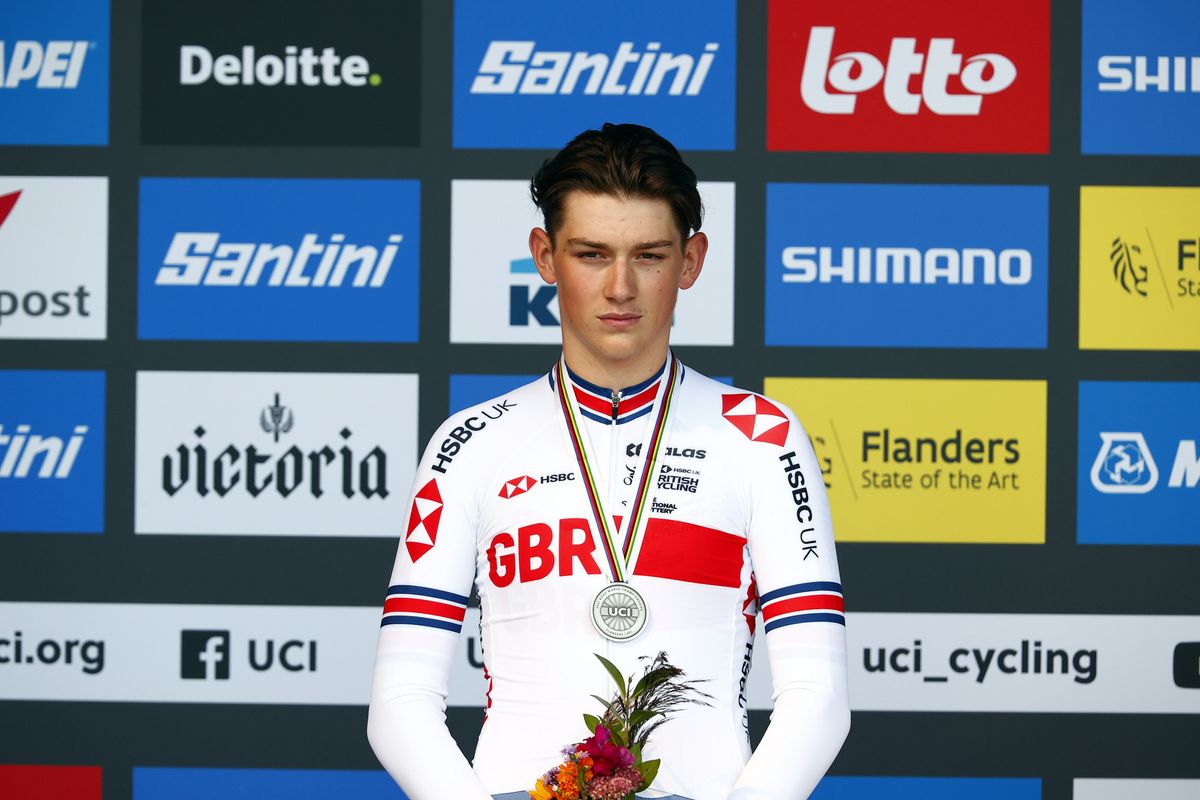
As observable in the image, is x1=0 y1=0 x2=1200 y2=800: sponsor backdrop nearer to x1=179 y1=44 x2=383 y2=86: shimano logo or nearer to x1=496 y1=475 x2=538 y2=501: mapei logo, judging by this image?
x1=179 y1=44 x2=383 y2=86: shimano logo

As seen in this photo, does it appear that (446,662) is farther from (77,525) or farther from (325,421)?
(77,525)

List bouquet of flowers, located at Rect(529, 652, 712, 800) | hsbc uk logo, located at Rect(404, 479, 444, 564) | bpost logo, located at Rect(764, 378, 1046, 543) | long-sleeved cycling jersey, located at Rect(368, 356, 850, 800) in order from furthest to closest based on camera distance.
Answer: bpost logo, located at Rect(764, 378, 1046, 543) < hsbc uk logo, located at Rect(404, 479, 444, 564) < long-sleeved cycling jersey, located at Rect(368, 356, 850, 800) < bouquet of flowers, located at Rect(529, 652, 712, 800)

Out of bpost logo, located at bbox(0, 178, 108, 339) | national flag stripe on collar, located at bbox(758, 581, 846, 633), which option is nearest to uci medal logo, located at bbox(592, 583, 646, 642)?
national flag stripe on collar, located at bbox(758, 581, 846, 633)

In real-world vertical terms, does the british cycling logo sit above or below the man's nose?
below

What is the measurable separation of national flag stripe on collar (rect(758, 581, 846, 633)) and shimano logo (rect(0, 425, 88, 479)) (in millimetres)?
1978

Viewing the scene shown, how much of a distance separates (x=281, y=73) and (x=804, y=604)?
2.00 m

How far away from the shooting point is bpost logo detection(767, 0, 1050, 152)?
295 cm

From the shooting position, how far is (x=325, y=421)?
2951mm

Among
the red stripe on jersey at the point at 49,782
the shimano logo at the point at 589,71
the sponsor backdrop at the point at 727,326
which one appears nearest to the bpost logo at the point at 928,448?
the sponsor backdrop at the point at 727,326

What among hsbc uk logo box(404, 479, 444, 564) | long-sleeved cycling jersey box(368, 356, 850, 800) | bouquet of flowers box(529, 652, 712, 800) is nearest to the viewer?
bouquet of flowers box(529, 652, 712, 800)

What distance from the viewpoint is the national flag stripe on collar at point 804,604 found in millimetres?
1594

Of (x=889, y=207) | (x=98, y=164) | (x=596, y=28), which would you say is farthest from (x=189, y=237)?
(x=889, y=207)

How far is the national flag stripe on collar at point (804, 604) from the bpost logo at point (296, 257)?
1.55 m

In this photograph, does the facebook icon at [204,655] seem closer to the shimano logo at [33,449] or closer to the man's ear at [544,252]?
the shimano logo at [33,449]
